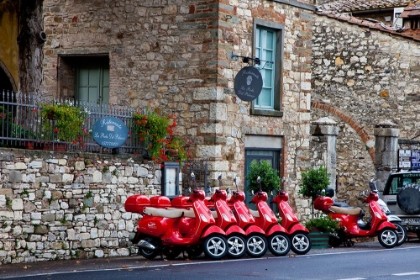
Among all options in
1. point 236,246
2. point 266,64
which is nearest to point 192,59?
point 266,64

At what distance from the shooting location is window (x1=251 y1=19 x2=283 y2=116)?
20500mm

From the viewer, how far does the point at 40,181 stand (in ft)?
51.3

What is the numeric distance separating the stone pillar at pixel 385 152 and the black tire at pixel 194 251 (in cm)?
925

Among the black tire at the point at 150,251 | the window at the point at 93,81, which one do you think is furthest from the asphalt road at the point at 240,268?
the window at the point at 93,81

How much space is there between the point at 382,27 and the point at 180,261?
1400 cm

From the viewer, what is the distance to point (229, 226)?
1573 centimetres

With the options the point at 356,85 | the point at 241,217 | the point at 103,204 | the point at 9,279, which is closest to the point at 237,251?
the point at 241,217

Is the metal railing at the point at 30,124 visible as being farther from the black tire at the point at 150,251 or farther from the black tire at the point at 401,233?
the black tire at the point at 401,233

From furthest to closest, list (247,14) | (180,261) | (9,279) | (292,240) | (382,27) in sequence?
(382,27) < (247,14) < (292,240) < (180,261) < (9,279)

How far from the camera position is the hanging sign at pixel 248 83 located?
19641 millimetres

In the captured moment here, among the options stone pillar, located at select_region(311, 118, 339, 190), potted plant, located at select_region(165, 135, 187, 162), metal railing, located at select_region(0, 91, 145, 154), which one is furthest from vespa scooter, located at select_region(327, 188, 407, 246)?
metal railing, located at select_region(0, 91, 145, 154)

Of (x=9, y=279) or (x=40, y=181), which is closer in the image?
(x=9, y=279)

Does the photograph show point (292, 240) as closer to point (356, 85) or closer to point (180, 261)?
point (180, 261)

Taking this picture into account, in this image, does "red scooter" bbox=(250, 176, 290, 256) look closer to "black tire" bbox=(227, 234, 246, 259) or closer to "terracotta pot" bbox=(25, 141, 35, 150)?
"black tire" bbox=(227, 234, 246, 259)
